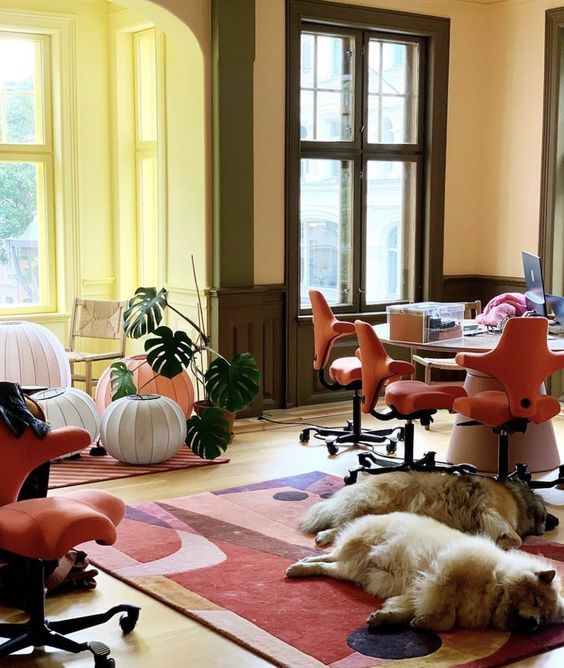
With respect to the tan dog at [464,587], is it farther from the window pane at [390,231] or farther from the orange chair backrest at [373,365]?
the window pane at [390,231]

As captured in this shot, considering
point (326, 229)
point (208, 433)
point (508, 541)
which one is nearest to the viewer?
point (508, 541)

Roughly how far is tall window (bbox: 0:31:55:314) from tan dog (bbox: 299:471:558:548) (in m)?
4.02

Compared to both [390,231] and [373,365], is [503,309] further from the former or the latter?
[390,231]

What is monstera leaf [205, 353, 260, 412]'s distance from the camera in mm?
6137

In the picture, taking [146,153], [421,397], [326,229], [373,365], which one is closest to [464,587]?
[421,397]

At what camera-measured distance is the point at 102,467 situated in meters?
5.96

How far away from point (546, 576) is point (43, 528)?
5.28 ft

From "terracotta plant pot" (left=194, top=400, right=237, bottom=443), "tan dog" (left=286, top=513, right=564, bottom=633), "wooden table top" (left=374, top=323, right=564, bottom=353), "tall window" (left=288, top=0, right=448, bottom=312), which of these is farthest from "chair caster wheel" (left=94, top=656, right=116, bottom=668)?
"tall window" (left=288, top=0, right=448, bottom=312)

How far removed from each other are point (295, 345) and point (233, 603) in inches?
145

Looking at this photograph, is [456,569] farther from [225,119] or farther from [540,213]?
[540,213]

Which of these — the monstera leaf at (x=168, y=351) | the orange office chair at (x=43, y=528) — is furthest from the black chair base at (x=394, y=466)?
the orange office chair at (x=43, y=528)

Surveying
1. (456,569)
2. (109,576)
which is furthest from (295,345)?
(456,569)

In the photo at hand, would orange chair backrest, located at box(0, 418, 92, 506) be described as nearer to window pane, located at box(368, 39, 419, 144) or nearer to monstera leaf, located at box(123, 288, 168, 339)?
monstera leaf, located at box(123, 288, 168, 339)

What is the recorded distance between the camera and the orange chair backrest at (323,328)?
6211 millimetres
